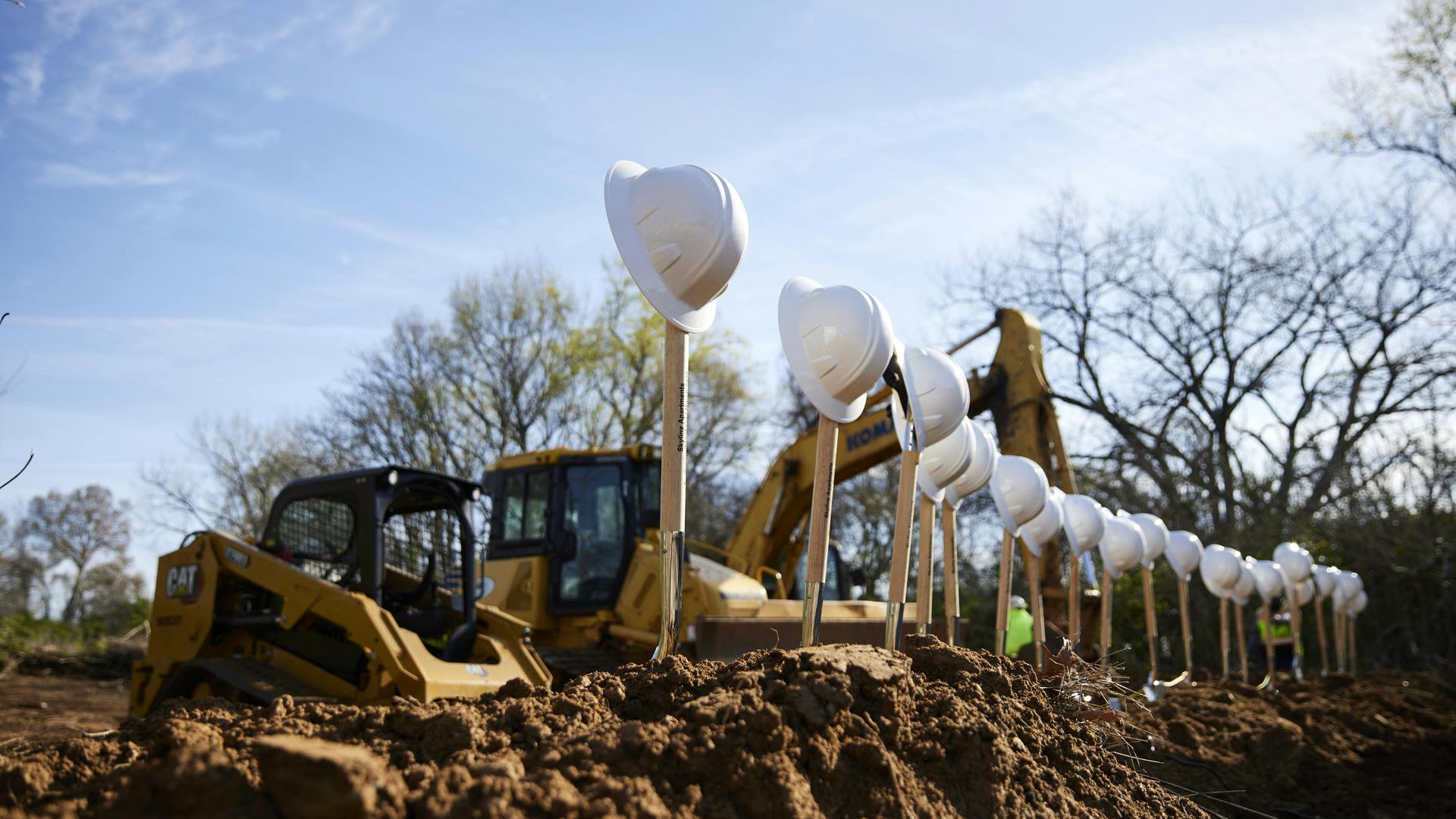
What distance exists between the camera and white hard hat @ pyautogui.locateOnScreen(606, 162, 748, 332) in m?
3.51

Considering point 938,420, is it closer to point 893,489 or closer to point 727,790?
point 727,790

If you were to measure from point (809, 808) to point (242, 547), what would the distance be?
597 centimetres

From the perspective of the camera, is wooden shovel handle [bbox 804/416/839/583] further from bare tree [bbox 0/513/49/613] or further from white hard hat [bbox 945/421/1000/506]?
bare tree [bbox 0/513/49/613]

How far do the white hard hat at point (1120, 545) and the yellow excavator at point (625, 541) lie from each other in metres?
0.56

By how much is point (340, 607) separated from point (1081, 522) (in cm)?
529

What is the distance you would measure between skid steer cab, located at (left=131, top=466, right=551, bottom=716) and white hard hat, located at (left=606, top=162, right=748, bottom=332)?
3.88 metres

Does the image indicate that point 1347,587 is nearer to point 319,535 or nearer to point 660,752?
point 319,535

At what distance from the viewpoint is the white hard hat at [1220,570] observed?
12016 mm

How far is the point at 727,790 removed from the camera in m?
2.42

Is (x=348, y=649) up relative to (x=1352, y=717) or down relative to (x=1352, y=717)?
up

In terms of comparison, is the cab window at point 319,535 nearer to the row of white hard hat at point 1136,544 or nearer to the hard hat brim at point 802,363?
the hard hat brim at point 802,363

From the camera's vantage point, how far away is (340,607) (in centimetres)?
673

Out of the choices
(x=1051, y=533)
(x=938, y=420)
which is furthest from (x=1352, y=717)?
(x=938, y=420)

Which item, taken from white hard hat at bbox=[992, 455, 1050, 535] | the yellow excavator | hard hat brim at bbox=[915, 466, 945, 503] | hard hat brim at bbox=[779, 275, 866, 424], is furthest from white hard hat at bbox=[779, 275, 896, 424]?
the yellow excavator
